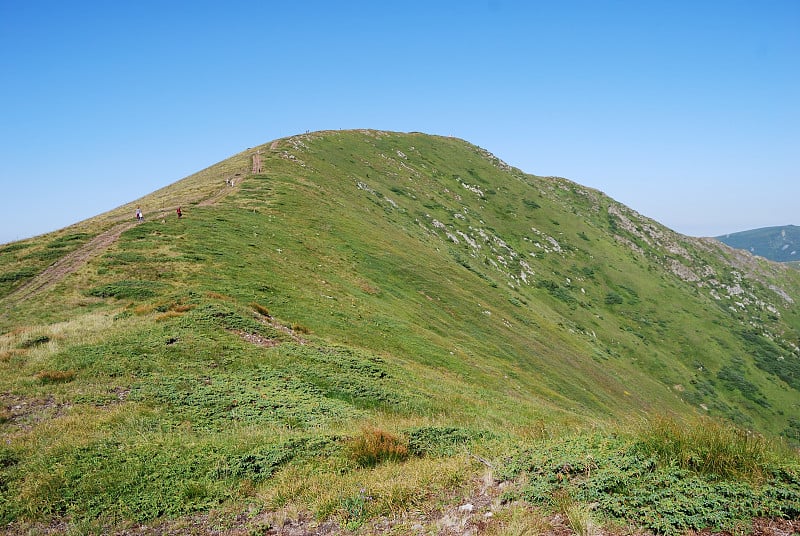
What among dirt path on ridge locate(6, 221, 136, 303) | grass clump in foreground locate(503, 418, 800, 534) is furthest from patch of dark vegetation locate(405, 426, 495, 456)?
dirt path on ridge locate(6, 221, 136, 303)

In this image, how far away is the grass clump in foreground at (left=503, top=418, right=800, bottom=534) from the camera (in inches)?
274

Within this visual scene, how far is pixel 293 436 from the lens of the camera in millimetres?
12031

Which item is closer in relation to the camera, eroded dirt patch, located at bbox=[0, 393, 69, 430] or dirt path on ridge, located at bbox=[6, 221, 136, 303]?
eroded dirt patch, located at bbox=[0, 393, 69, 430]

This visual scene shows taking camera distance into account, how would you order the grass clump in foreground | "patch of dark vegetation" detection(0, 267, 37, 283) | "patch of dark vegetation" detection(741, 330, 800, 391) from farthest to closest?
1. "patch of dark vegetation" detection(741, 330, 800, 391)
2. "patch of dark vegetation" detection(0, 267, 37, 283)
3. the grass clump in foreground

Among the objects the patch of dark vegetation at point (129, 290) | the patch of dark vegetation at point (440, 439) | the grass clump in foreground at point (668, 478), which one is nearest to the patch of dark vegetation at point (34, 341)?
the patch of dark vegetation at point (129, 290)

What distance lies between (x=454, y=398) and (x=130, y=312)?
1673 cm

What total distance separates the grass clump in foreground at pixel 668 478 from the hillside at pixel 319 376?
0.19ft

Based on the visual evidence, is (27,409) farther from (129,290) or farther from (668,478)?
(668,478)

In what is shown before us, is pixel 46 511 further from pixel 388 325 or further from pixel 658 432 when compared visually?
pixel 388 325

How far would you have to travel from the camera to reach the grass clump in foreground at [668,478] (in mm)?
6965

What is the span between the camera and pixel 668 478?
25.6 ft

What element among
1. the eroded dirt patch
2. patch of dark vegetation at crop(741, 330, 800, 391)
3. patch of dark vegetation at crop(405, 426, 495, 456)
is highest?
the eroded dirt patch

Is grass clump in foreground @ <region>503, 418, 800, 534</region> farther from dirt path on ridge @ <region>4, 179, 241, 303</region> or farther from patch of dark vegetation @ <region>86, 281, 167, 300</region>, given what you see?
dirt path on ridge @ <region>4, 179, 241, 303</region>

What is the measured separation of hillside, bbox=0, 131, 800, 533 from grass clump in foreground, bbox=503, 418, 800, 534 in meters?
0.06
